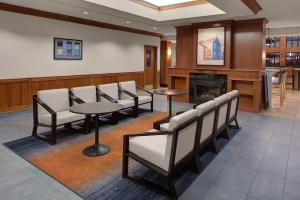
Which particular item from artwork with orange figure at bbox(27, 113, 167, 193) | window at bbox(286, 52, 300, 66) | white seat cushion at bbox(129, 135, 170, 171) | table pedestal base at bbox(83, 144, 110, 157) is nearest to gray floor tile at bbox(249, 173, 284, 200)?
white seat cushion at bbox(129, 135, 170, 171)

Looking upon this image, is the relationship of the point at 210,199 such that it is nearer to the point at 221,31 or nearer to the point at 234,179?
the point at 234,179

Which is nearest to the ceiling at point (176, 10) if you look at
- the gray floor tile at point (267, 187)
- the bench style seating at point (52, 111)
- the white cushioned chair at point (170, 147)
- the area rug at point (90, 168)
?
the bench style seating at point (52, 111)

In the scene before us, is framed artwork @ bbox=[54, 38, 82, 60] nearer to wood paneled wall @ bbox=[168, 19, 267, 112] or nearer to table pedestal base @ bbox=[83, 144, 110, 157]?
wood paneled wall @ bbox=[168, 19, 267, 112]

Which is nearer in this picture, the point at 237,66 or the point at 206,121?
the point at 206,121

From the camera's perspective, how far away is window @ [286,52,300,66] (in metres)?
13.2

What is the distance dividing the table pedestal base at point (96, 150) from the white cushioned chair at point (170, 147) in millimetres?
782

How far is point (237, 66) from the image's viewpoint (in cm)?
683

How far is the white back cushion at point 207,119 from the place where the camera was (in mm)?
2803

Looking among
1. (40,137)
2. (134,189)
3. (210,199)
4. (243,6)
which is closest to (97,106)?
(40,137)

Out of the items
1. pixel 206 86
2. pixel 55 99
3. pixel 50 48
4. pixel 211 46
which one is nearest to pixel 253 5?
pixel 211 46

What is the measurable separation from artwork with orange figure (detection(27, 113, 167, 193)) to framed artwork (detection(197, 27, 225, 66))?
427 centimetres

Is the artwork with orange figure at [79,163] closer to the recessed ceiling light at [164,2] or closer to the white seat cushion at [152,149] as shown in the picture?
the white seat cushion at [152,149]

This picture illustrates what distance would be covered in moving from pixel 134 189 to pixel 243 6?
437 centimetres

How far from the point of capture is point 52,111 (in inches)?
148
